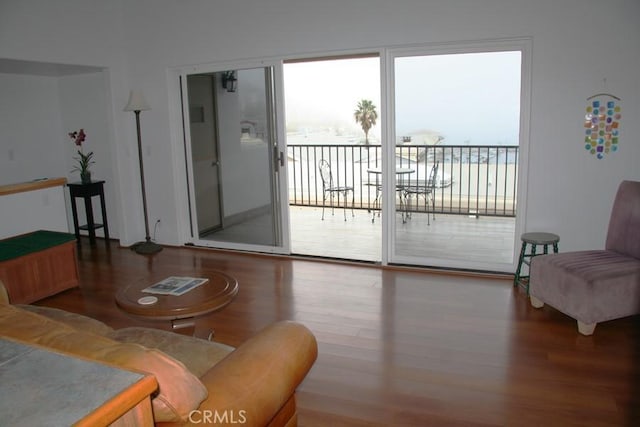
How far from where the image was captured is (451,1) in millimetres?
4234

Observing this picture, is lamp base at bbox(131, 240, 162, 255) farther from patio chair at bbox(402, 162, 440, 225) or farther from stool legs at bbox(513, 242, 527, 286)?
stool legs at bbox(513, 242, 527, 286)

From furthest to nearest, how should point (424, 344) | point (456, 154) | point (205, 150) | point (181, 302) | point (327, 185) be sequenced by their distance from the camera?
point (327, 185)
point (205, 150)
point (456, 154)
point (424, 344)
point (181, 302)

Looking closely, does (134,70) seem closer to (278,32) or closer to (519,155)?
(278,32)

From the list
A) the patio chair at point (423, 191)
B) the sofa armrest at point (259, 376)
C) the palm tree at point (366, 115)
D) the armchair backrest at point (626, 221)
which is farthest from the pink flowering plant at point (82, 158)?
the armchair backrest at point (626, 221)

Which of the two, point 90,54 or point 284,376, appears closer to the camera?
point 284,376

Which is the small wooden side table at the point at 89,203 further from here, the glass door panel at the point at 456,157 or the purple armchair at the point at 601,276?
the purple armchair at the point at 601,276

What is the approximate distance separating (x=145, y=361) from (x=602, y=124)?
3.93 m

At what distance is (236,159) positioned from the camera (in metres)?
5.51

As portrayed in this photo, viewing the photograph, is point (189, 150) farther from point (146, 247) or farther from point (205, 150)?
point (146, 247)

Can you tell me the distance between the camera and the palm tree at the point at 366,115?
324 inches

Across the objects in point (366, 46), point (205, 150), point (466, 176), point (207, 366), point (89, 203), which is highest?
point (366, 46)

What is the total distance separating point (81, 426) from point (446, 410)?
6.35ft

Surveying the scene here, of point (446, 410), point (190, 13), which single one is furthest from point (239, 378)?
point (190, 13)

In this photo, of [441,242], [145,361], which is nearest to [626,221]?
[441,242]
